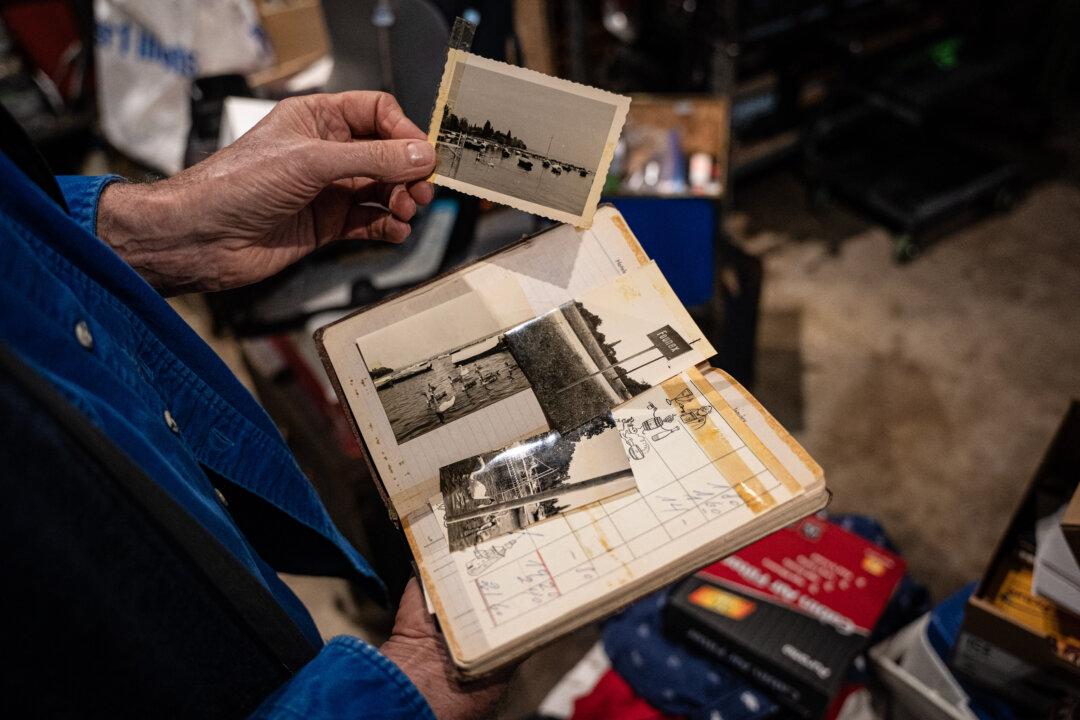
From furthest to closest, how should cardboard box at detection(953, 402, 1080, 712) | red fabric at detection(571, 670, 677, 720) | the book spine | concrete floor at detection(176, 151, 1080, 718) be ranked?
concrete floor at detection(176, 151, 1080, 718)
red fabric at detection(571, 670, 677, 720)
the book spine
cardboard box at detection(953, 402, 1080, 712)

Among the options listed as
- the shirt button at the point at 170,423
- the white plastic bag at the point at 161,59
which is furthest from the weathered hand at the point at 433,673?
the white plastic bag at the point at 161,59

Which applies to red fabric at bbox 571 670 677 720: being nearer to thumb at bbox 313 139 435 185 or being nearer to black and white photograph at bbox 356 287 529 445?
black and white photograph at bbox 356 287 529 445

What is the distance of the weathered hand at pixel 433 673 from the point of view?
0.69m

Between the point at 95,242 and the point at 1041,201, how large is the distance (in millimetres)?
3164

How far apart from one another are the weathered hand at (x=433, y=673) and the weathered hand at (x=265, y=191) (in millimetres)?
499

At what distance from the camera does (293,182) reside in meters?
0.84

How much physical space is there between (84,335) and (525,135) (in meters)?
0.51

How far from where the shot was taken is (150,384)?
69 centimetres

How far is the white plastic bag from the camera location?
7.18 feet

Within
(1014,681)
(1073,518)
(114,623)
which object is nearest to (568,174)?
(114,623)

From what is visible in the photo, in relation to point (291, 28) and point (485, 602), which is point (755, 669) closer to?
point (485, 602)

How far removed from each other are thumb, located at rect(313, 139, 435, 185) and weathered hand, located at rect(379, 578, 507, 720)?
0.49 m

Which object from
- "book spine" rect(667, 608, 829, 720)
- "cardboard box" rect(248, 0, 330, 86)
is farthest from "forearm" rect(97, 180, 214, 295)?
"cardboard box" rect(248, 0, 330, 86)

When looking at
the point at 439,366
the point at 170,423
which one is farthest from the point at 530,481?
the point at 170,423
